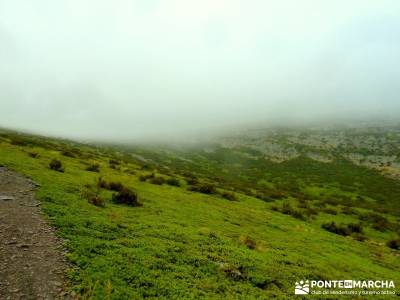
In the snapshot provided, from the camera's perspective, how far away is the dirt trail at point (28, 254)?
11.1 metres

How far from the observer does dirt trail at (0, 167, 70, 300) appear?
1108 cm

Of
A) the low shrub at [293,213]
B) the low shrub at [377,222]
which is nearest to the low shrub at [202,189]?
the low shrub at [293,213]

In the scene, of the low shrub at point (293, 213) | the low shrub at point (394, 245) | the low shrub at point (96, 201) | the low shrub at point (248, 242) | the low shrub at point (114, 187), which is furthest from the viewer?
the low shrub at point (293, 213)

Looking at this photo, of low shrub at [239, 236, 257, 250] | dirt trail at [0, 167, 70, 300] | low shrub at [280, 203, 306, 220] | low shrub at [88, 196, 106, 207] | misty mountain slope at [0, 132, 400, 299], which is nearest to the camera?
dirt trail at [0, 167, 70, 300]

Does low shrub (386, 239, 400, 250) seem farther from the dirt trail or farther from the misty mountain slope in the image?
the dirt trail

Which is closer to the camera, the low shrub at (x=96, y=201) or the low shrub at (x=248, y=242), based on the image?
the low shrub at (x=248, y=242)

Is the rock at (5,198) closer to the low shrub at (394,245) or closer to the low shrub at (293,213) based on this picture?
the low shrub at (293,213)

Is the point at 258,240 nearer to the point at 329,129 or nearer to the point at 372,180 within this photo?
the point at 372,180

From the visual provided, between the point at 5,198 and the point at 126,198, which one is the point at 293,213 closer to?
the point at 126,198

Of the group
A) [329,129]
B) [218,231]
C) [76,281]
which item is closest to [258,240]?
[218,231]

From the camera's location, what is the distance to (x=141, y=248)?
16250mm

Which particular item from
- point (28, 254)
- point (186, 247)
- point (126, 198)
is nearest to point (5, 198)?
point (28, 254)

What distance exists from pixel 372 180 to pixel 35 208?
9799cm

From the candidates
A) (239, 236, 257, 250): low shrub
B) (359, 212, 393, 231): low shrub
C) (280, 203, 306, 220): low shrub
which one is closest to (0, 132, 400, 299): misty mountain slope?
(239, 236, 257, 250): low shrub
